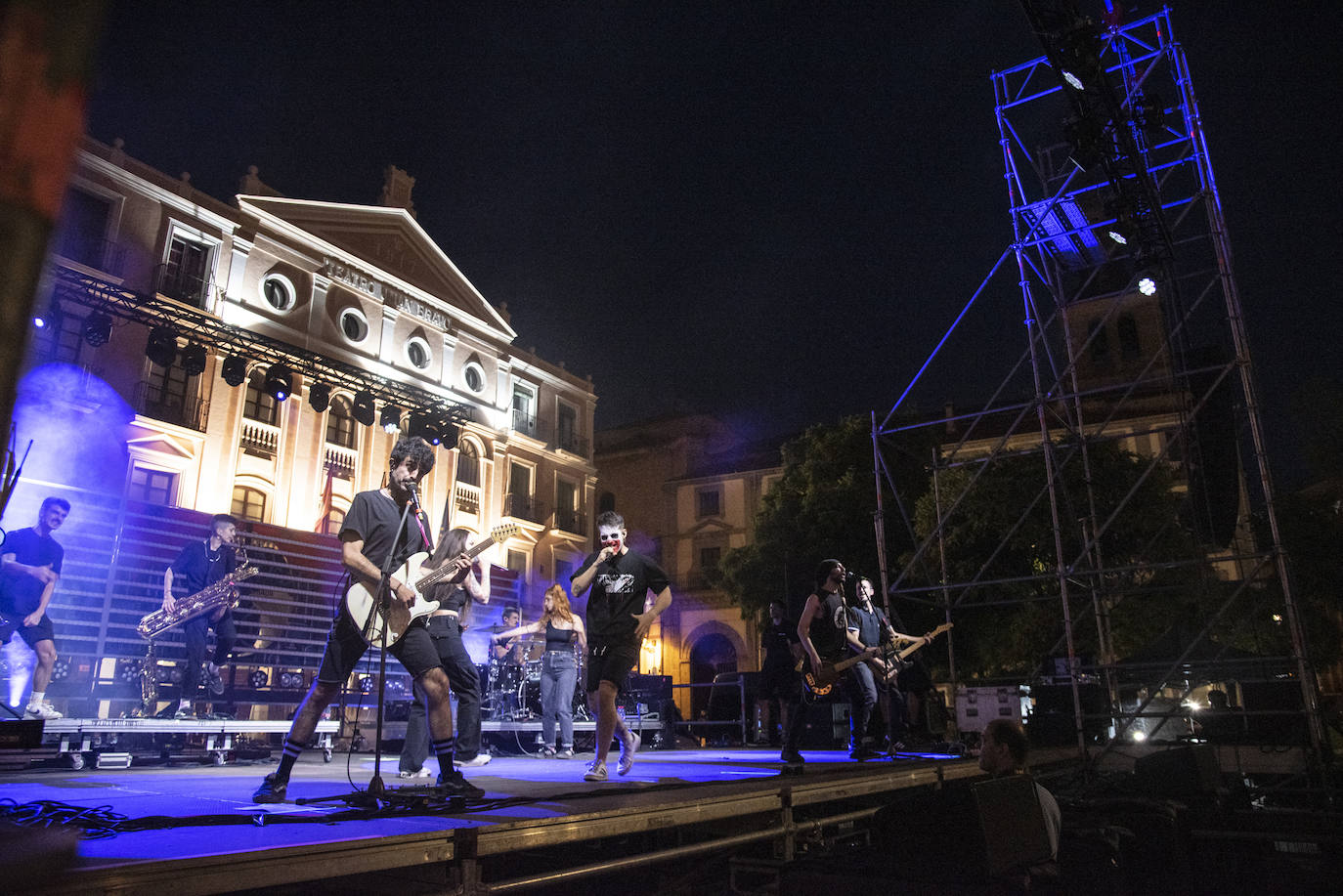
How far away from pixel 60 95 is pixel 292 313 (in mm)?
29615

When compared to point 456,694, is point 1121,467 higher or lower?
higher

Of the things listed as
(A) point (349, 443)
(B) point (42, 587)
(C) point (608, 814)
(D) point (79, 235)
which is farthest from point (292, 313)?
(C) point (608, 814)

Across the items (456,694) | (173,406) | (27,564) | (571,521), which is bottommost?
(456,694)

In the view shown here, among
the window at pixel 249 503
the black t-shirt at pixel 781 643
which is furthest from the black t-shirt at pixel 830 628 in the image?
the window at pixel 249 503

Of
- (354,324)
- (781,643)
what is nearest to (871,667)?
(781,643)

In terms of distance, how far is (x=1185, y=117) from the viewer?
1206cm

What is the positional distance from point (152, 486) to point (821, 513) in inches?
730

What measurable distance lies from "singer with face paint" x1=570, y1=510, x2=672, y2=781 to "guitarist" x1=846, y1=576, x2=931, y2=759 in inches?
123

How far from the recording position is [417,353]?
3244 cm

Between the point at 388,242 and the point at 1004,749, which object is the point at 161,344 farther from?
the point at 1004,749

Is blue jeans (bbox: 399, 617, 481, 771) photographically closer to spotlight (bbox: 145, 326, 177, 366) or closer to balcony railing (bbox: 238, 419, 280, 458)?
spotlight (bbox: 145, 326, 177, 366)

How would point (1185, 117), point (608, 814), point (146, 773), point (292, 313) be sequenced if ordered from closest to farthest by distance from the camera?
point (608, 814)
point (146, 773)
point (1185, 117)
point (292, 313)

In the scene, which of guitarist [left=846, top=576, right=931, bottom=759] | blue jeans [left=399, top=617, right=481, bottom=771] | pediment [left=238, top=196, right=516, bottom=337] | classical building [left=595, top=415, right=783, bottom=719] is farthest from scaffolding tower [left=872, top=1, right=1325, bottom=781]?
pediment [left=238, top=196, right=516, bottom=337]

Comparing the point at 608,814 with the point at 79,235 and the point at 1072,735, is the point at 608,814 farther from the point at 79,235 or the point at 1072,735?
the point at 79,235
